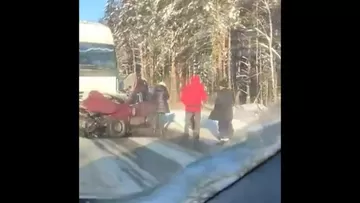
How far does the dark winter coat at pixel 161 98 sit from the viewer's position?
1.35m

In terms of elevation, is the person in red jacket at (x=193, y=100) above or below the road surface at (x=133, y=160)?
above

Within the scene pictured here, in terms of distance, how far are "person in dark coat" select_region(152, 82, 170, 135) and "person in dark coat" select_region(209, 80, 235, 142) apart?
0.14 meters

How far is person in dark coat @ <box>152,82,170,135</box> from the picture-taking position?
1.35 metres

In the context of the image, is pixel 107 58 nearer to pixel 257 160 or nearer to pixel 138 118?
pixel 138 118

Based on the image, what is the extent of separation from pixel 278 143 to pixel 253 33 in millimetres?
323

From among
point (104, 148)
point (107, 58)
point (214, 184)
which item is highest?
point (107, 58)

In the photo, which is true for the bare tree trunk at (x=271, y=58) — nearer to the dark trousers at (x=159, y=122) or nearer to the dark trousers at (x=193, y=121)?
the dark trousers at (x=193, y=121)

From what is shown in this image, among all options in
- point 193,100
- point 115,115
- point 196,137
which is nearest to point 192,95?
point 193,100

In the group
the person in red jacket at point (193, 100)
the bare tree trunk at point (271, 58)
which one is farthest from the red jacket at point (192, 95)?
the bare tree trunk at point (271, 58)

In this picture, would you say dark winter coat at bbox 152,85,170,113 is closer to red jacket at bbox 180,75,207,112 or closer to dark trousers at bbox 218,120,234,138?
red jacket at bbox 180,75,207,112

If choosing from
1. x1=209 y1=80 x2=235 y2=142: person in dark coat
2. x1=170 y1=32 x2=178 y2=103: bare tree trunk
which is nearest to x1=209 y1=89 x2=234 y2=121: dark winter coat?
x1=209 y1=80 x2=235 y2=142: person in dark coat

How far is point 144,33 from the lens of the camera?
4.48ft

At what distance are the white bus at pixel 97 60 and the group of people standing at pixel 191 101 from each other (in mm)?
80
